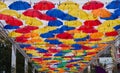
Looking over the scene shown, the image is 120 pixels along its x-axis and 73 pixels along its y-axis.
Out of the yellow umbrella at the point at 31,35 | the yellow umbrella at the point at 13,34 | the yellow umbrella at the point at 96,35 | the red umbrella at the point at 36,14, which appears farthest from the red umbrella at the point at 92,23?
the yellow umbrella at the point at 13,34

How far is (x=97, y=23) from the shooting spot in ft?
29.1

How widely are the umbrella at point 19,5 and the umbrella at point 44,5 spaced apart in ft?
0.54

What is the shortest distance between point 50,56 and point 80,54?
1.62 m

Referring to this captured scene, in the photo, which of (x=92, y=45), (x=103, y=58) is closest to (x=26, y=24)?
(x=92, y=45)

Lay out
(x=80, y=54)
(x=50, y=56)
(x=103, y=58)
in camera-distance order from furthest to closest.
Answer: (x=103, y=58)
(x=50, y=56)
(x=80, y=54)

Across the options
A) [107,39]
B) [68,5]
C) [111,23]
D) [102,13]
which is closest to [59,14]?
[68,5]

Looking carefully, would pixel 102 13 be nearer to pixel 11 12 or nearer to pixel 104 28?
pixel 104 28

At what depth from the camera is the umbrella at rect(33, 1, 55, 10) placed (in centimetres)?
744

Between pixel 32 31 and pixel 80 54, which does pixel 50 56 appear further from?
pixel 32 31

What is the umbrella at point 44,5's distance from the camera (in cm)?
744

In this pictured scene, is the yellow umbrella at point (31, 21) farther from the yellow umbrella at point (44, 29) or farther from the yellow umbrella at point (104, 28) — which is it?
the yellow umbrella at point (104, 28)

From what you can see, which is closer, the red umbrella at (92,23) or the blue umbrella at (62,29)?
the red umbrella at (92,23)

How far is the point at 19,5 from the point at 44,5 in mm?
503

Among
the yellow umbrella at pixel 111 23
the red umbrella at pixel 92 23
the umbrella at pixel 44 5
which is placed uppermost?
the umbrella at pixel 44 5
